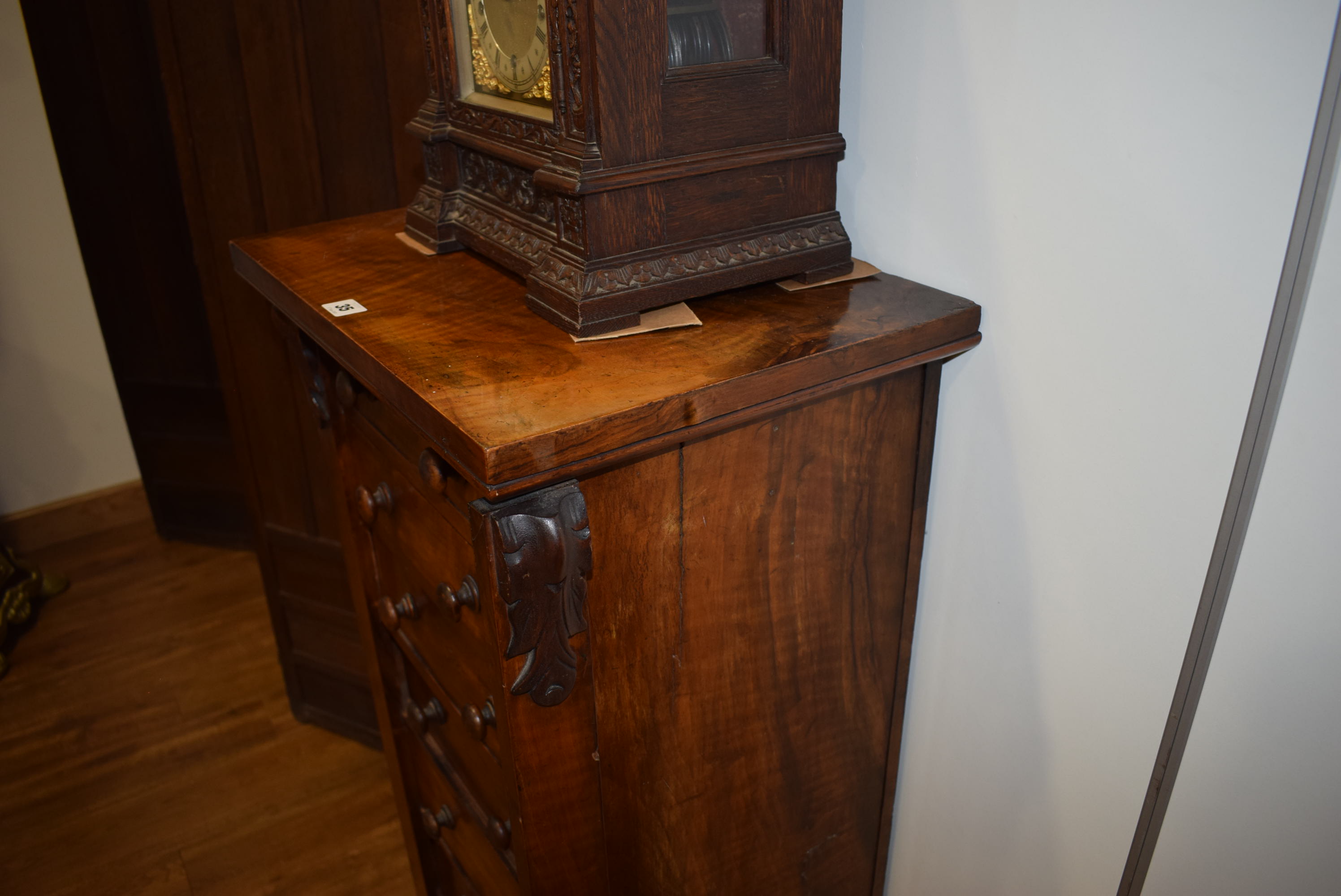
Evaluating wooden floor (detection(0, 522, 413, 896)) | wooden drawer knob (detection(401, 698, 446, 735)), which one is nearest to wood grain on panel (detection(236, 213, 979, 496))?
wooden drawer knob (detection(401, 698, 446, 735))

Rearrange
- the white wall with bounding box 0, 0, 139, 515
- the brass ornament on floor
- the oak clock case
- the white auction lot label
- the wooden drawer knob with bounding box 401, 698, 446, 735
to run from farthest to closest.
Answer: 1. the white wall with bounding box 0, 0, 139, 515
2. the brass ornament on floor
3. the wooden drawer knob with bounding box 401, 698, 446, 735
4. the white auction lot label
5. the oak clock case

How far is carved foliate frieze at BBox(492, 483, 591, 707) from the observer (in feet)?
2.52

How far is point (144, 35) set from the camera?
252cm

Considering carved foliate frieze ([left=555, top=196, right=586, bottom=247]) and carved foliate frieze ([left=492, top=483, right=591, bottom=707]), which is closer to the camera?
carved foliate frieze ([left=492, top=483, right=591, bottom=707])

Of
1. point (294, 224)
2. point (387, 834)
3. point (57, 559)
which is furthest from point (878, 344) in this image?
point (57, 559)

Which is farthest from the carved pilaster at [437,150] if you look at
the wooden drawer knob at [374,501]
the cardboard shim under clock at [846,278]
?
the cardboard shim under clock at [846,278]

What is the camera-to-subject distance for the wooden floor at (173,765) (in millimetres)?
1899

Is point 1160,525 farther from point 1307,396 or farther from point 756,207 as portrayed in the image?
point 756,207

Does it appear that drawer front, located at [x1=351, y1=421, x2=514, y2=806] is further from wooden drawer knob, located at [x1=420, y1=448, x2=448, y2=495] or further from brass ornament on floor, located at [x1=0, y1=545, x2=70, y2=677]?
brass ornament on floor, located at [x1=0, y1=545, x2=70, y2=677]

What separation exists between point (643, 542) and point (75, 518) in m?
2.87

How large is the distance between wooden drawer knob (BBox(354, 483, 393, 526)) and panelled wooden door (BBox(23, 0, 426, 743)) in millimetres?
219

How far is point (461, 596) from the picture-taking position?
3.02 feet

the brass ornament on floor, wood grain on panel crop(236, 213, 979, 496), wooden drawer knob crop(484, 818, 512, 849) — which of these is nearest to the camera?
wood grain on panel crop(236, 213, 979, 496)

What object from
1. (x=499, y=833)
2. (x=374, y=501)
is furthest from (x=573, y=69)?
(x=499, y=833)
